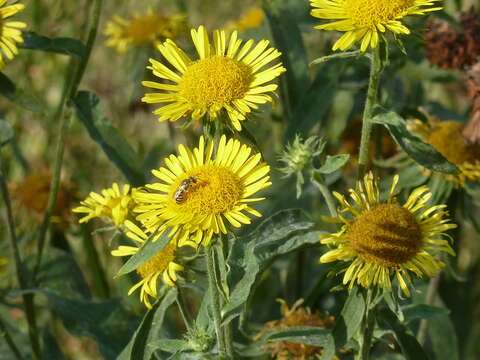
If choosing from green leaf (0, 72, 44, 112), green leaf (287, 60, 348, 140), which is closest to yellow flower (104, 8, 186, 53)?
green leaf (287, 60, 348, 140)

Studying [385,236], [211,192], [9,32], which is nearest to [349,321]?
[385,236]

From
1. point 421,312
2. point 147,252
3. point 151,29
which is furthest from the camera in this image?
point 151,29

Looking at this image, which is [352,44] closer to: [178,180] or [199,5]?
[178,180]

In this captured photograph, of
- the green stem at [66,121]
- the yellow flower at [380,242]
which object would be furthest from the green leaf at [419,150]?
the green stem at [66,121]

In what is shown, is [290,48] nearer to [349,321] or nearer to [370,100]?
[370,100]

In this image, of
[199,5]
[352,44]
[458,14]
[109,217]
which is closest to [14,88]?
[109,217]

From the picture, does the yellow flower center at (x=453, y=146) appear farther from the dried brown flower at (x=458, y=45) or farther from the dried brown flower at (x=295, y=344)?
the dried brown flower at (x=295, y=344)
